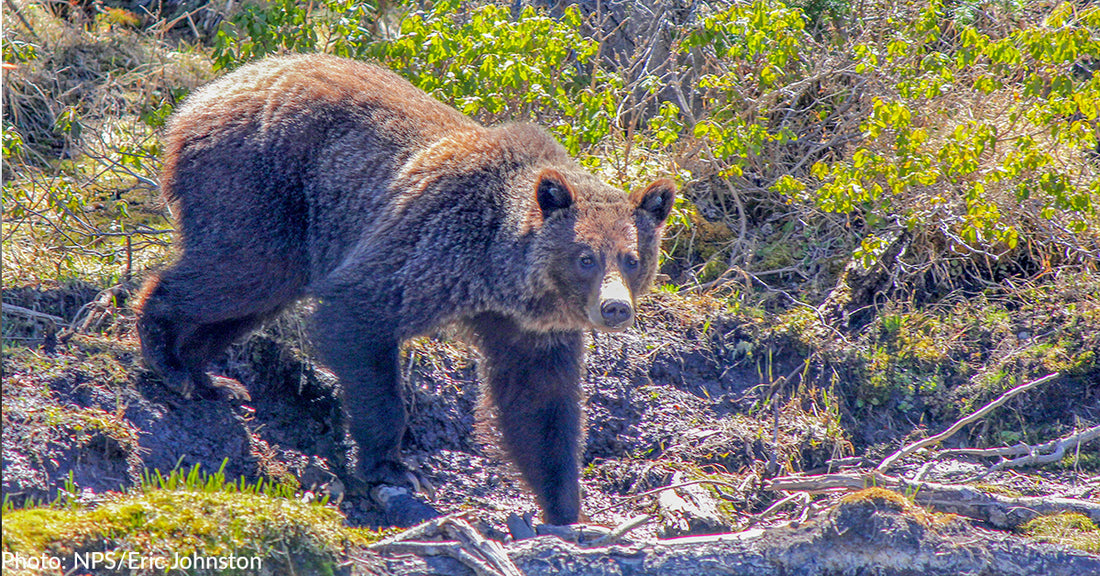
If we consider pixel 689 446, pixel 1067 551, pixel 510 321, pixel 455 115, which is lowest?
pixel 689 446

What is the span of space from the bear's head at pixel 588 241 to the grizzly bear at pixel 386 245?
0.01 meters

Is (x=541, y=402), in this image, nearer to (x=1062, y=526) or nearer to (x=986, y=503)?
(x=986, y=503)

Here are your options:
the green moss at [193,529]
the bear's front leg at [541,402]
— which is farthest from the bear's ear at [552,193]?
the green moss at [193,529]

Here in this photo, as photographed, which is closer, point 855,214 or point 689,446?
point 689,446

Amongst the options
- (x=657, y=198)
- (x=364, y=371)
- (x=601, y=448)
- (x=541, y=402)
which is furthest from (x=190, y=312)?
(x=657, y=198)

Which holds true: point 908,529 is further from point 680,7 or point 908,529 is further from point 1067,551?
point 680,7

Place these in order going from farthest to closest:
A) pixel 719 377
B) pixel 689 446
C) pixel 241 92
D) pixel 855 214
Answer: pixel 855 214, pixel 719 377, pixel 689 446, pixel 241 92

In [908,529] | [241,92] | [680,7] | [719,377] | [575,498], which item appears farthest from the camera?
[680,7]

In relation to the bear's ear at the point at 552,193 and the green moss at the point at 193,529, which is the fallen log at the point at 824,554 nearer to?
the green moss at the point at 193,529

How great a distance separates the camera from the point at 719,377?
6.76 m

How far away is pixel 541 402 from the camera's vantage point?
557 cm

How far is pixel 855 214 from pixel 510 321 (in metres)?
3.44

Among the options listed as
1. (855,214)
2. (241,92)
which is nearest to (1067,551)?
(855,214)

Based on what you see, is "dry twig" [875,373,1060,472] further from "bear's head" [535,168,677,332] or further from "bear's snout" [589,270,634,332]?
"bear's snout" [589,270,634,332]
